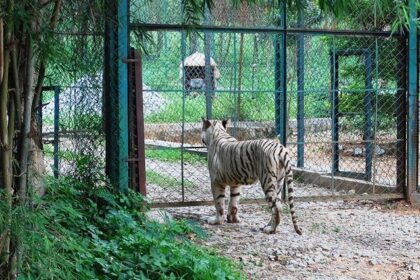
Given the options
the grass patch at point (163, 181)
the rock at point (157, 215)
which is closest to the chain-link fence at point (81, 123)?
the rock at point (157, 215)

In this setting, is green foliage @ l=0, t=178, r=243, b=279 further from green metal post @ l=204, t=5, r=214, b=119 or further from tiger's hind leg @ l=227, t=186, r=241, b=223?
green metal post @ l=204, t=5, r=214, b=119

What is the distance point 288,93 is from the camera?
321 inches

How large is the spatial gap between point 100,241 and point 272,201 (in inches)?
86.5

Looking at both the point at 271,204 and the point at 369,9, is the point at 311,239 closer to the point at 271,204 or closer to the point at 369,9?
the point at 271,204

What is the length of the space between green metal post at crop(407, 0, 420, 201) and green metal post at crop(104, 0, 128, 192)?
305cm

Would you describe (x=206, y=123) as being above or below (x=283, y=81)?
below

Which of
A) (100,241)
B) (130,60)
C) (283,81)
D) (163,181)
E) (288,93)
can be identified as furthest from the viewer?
(163,181)

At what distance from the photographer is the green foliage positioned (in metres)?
3.00

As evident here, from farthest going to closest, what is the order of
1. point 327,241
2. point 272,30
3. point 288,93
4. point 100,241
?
1. point 288,93
2. point 272,30
3. point 327,241
4. point 100,241

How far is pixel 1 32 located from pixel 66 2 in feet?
3.01

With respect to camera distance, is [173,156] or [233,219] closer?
[233,219]

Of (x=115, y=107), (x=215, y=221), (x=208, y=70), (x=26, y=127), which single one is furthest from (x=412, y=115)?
(x=26, y=127)

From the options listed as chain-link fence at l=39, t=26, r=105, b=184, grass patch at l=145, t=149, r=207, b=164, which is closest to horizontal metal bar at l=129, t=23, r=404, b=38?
chain-link fence at l=39, t=26, r=105, b=184

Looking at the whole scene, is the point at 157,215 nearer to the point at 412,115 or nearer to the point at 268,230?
the point at 268,230
